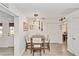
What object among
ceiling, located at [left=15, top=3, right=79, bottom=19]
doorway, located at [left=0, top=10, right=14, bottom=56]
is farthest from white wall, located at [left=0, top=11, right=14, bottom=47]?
ceiling, located at [left=15, top=3, right=79, bottom=19]

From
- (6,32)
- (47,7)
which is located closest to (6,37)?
(6,32)

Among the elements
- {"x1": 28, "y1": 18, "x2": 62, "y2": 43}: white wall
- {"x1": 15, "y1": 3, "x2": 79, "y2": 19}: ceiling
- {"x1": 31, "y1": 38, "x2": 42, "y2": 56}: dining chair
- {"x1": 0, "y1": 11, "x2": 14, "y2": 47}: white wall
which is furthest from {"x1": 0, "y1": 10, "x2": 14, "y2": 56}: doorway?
{"x1": 15, "y1": 3, "x2": 79, "y2": 19}: ceiling

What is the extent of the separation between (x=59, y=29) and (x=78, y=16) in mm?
6787

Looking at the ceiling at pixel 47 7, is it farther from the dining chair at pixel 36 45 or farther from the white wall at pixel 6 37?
the white wall at pixel 6 37

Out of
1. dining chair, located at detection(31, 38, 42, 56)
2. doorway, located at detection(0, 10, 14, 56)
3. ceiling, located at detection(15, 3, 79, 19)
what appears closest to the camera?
ceiling, located at detection(15, 3, 79, 19)

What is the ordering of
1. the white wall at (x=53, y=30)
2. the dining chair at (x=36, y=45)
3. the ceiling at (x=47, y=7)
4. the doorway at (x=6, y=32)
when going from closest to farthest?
the ceiling at (x=47, y=7) → the dining chair at (x=36, y=45) → the doorway at (x=6, y=32) → the white wall at (x=53, y=30)

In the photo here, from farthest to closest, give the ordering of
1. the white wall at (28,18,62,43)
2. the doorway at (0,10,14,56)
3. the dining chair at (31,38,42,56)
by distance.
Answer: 1. the white wall at (28,18,62,43)
2. the doorway at (0,10,14,56)
3. the dining chair at (31,38,42,56)

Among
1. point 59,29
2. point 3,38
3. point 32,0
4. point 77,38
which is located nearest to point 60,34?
point 59,29

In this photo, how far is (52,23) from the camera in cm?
1317

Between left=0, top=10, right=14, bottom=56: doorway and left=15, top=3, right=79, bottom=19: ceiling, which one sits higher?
left=15, top=3, right=79, bottom=19: ceiling

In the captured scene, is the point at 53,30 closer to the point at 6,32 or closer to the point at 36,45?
the point at 6,32

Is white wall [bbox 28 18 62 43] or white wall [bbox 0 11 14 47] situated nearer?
white wall [bbox 0 11 14 47]

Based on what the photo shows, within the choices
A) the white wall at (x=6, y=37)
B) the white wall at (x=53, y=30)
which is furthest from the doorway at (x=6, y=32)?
the white wall at (x=53, y=30)

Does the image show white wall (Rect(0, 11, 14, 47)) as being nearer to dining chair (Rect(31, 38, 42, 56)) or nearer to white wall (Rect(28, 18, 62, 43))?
dining chair (Rect(31, 38, 42, 56))
